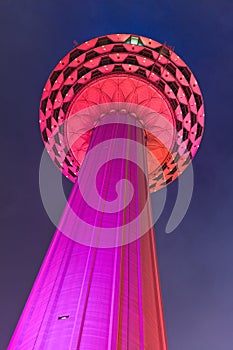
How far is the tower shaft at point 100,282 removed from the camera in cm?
980

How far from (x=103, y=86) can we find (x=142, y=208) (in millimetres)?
8817

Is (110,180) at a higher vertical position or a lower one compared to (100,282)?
higher

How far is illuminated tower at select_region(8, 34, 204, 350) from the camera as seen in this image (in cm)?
1027

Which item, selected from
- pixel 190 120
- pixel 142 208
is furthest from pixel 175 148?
pixel 142 208

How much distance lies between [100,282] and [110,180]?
203 inches

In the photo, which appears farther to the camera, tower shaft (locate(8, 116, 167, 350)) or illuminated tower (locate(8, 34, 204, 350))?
illuminated tower (locate(8, 34, 204, 350))

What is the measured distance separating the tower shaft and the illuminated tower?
1.2 inches

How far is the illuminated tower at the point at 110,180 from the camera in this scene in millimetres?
10273

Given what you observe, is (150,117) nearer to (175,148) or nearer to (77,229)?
(175,148)

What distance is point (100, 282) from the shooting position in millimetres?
11172

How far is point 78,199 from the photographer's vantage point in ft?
49.4

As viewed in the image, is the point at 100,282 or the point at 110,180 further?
the point at 110,180

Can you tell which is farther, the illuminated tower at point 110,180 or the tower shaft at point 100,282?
the illuminated tower at point 110,180

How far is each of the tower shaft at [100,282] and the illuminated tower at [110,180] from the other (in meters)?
0.03
